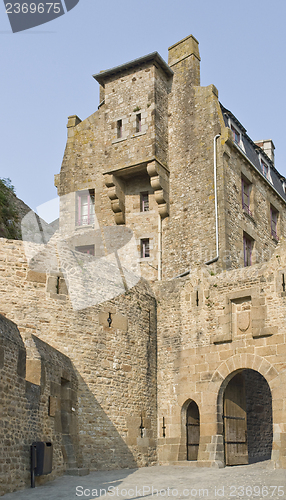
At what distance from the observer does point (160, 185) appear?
18.6 m

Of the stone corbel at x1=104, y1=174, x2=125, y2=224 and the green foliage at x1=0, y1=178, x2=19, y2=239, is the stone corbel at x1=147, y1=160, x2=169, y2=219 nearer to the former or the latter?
the stone corbel at x1=104, y1=174, x2=125, y2=224

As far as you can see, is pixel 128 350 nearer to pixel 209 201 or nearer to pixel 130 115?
pixel 209 201

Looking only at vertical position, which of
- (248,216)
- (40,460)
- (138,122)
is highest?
(138,122)

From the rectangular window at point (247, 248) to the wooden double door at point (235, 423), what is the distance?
4.81m

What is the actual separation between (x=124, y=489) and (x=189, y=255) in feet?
29.3

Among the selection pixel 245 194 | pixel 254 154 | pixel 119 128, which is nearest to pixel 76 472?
pixel 245 194

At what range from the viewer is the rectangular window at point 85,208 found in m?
20.5

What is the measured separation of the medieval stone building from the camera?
1253 cm

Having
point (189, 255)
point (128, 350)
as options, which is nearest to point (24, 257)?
point (128, 350)

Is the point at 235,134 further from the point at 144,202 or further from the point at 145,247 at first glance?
the point at 145,247

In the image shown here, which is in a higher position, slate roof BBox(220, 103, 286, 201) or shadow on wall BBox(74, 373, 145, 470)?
slate roof BBox(220, 103, 286, 201)

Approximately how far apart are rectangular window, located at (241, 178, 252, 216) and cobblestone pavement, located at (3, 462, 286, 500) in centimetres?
914

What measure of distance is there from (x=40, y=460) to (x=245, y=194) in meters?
12.4

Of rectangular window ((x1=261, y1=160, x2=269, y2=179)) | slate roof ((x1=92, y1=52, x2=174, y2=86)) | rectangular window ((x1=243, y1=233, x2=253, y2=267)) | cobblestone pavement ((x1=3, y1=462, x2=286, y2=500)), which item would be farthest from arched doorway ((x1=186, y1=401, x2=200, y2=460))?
slate roof ((x1=92, y1=52, x2=174, y2=86))
